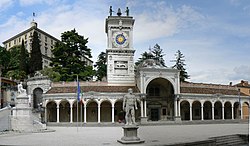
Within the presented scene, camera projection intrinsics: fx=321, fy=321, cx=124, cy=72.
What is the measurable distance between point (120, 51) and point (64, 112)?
11.6 meters

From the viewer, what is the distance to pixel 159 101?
4553 centimetres

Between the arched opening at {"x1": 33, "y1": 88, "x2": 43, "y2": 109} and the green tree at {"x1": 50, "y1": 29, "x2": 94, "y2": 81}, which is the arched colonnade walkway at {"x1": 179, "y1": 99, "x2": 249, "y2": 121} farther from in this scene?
the arched opening at {"x1": 33, "y1": 88, "x2": 43, "y2": 109}

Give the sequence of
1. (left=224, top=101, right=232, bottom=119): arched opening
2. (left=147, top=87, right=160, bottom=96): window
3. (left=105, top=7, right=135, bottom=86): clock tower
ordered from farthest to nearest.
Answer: (left=224, top=101, right=232, bottom=119): arched opening → (left=147, top=87, right=160, bottom=96): window → (left=105, top=7, right=135, bottom=86): clock tower

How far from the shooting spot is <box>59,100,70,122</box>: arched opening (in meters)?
43.6

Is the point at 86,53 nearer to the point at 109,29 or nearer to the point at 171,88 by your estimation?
the point at 109,29

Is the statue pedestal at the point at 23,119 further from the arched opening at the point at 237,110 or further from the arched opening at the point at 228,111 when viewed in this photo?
the arched opening at the point at 237,110

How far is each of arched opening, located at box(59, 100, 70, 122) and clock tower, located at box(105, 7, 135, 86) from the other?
22.2 feet

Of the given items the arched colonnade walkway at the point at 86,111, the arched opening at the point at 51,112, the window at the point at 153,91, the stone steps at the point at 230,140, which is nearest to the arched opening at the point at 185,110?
the window at the point at 153,91

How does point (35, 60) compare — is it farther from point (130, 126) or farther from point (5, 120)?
point (130, 126)

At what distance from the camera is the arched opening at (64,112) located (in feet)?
143

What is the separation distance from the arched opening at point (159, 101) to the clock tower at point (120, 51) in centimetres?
300

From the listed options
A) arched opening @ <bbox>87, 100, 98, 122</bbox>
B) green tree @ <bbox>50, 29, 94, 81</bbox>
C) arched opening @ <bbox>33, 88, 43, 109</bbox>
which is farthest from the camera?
green tree @ <bbox>50, 29, 94, 81</bbox>

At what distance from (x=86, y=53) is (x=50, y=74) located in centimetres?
840

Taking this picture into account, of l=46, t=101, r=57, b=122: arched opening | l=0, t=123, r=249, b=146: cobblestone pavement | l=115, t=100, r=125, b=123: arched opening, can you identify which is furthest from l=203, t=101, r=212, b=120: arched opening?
l=0, t=123, r=249, b=146: cobblestone pavement
